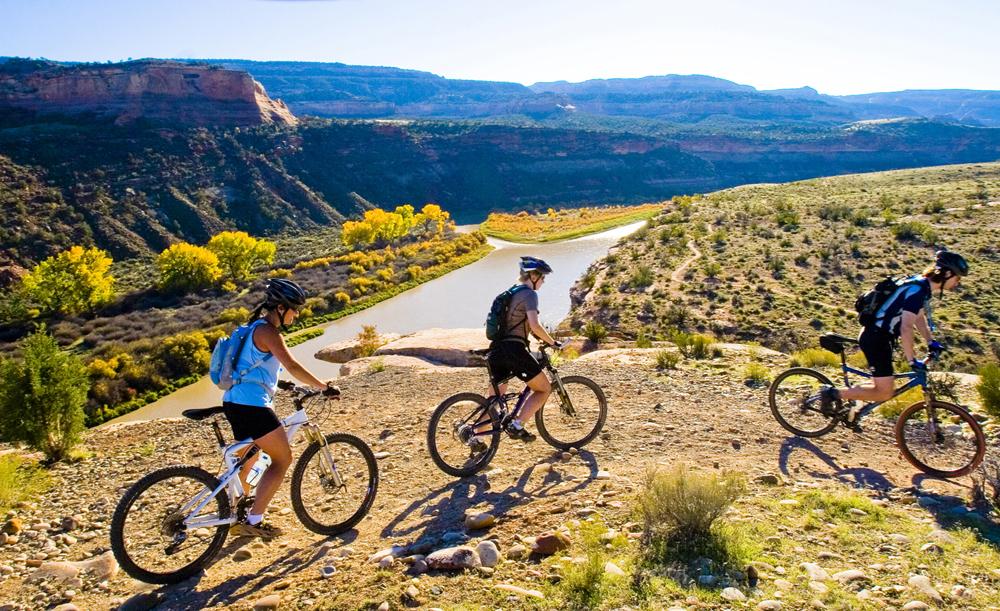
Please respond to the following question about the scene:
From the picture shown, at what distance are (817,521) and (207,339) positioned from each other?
101 ft

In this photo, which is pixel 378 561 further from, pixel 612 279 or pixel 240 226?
pixel 240 226

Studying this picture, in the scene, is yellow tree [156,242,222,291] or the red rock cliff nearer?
yellow tree [156,242,222,291]

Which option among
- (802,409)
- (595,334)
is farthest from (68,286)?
(802,409)

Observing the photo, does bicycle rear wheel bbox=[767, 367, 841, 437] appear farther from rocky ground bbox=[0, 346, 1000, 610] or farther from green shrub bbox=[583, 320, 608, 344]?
green shrub bbox=[583, 320, 608, 344]

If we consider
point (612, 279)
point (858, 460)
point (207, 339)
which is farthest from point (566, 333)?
point (207, 339)

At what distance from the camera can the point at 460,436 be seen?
612cm

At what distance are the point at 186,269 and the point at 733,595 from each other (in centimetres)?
4668

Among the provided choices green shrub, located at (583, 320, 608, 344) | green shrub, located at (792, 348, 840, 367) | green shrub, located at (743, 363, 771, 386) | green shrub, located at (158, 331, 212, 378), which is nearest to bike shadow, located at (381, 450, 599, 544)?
green shrub, located at (743, 363, 771, 386)

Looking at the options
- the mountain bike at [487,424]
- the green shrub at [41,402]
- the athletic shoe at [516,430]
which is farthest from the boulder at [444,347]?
the athletic shoe at [516,430]

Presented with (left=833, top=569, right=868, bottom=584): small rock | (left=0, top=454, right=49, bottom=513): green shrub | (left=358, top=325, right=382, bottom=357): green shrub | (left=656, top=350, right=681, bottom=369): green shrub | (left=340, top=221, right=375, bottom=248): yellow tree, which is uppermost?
(left=833, top=569, right=868, bottom=584): small rock

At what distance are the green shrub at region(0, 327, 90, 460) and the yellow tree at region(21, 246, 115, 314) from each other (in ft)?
116

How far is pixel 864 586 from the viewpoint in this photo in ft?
11.9

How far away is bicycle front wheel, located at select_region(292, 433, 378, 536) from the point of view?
16.3 feet

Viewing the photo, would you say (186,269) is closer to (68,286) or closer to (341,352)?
(68,286)
